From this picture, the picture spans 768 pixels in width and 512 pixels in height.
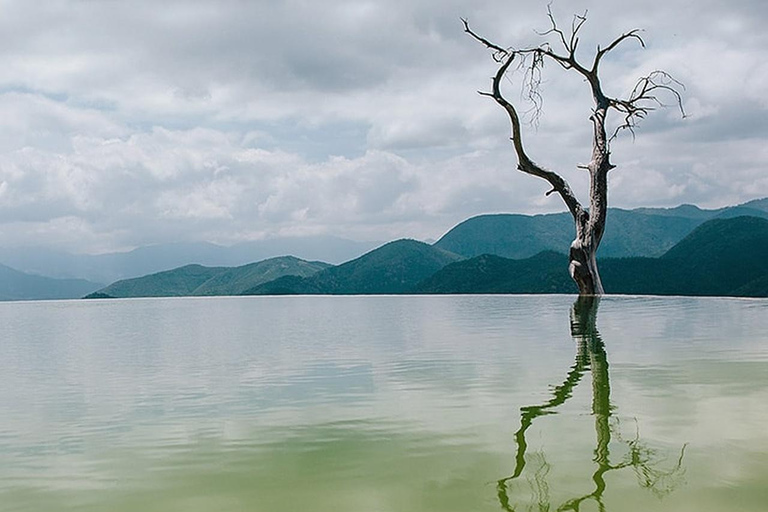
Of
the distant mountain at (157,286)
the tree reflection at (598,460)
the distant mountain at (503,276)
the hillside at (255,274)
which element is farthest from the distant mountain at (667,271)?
the distant mountain at (157,286)

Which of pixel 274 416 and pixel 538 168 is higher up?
pixel 538 168

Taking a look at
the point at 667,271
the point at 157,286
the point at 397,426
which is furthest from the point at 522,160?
the point at 157,286

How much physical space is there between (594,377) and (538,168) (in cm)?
1314

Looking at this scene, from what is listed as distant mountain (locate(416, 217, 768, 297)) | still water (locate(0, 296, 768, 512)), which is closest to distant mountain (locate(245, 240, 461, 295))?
distant mountain (locate(416, 217, 768, 297))

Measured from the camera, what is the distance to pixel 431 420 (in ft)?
16.8

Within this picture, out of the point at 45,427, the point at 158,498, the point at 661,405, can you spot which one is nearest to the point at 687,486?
the point at 661,405

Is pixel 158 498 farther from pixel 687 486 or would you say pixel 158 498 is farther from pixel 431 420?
pixel 687 486

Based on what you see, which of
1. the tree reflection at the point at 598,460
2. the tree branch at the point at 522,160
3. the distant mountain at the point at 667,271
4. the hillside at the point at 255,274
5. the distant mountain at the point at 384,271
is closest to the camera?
the tree reflection at the point at 598,460

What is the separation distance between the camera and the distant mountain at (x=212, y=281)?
176500mm

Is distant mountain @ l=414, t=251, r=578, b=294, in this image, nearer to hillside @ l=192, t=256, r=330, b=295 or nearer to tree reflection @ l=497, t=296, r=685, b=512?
tree reflection @ l=497, t=296, r=685, b=512

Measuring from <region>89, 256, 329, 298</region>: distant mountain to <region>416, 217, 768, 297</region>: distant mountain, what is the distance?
82954mm

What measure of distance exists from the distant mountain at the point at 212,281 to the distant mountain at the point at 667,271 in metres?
83.0

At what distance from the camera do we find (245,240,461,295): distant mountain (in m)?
138

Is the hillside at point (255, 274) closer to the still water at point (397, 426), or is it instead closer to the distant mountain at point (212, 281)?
the distant mountain at point (212, 281)
